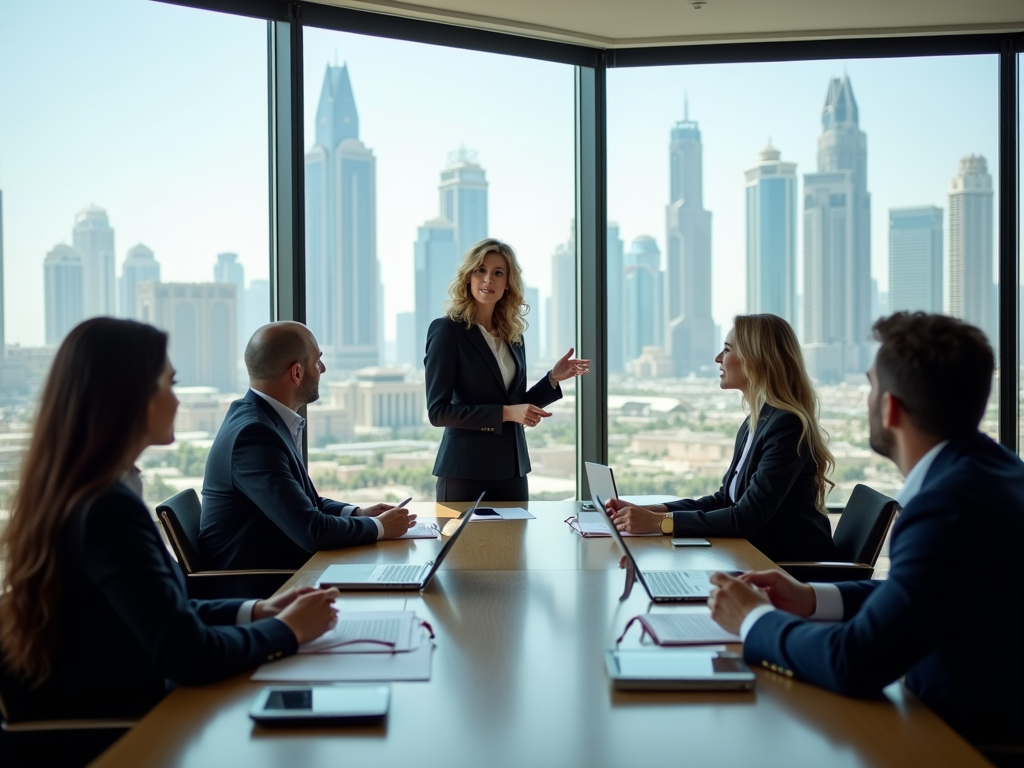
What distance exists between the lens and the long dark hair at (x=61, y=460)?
1.65 meters

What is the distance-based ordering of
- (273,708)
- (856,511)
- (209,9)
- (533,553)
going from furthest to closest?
(209,9)
(856,511)
(533,553)
(273,708)

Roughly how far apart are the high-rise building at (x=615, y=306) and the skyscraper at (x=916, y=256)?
150 cm

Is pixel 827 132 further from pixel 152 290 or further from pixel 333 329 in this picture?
pixel 152 290

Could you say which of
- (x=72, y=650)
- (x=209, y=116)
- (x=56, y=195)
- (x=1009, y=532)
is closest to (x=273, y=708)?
(x=72, y=650)

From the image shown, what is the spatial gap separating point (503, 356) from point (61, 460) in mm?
2771

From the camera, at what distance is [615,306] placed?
17.6 ft

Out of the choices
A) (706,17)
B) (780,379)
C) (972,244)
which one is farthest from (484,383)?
(972,244)

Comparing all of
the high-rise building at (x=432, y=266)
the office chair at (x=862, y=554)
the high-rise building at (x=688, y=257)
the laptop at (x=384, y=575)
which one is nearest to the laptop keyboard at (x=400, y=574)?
the laptop at (x=384, y=575)

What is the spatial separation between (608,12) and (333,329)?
81.6 inches

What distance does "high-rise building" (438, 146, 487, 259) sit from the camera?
5023 mm

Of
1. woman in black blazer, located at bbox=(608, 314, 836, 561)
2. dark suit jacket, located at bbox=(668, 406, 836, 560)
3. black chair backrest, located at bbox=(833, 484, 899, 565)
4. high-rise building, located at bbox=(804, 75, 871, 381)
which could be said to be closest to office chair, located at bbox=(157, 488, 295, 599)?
woman in black blazer, located at bbox=(608, 314, 836, 561)

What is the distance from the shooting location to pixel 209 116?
4.38 m

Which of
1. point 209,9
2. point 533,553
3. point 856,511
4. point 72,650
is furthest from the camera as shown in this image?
point 209,9

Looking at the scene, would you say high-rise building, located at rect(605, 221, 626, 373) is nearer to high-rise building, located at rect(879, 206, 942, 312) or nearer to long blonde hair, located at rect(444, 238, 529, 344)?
long blonde hair, located at rect(444, 238, 529, 344)
